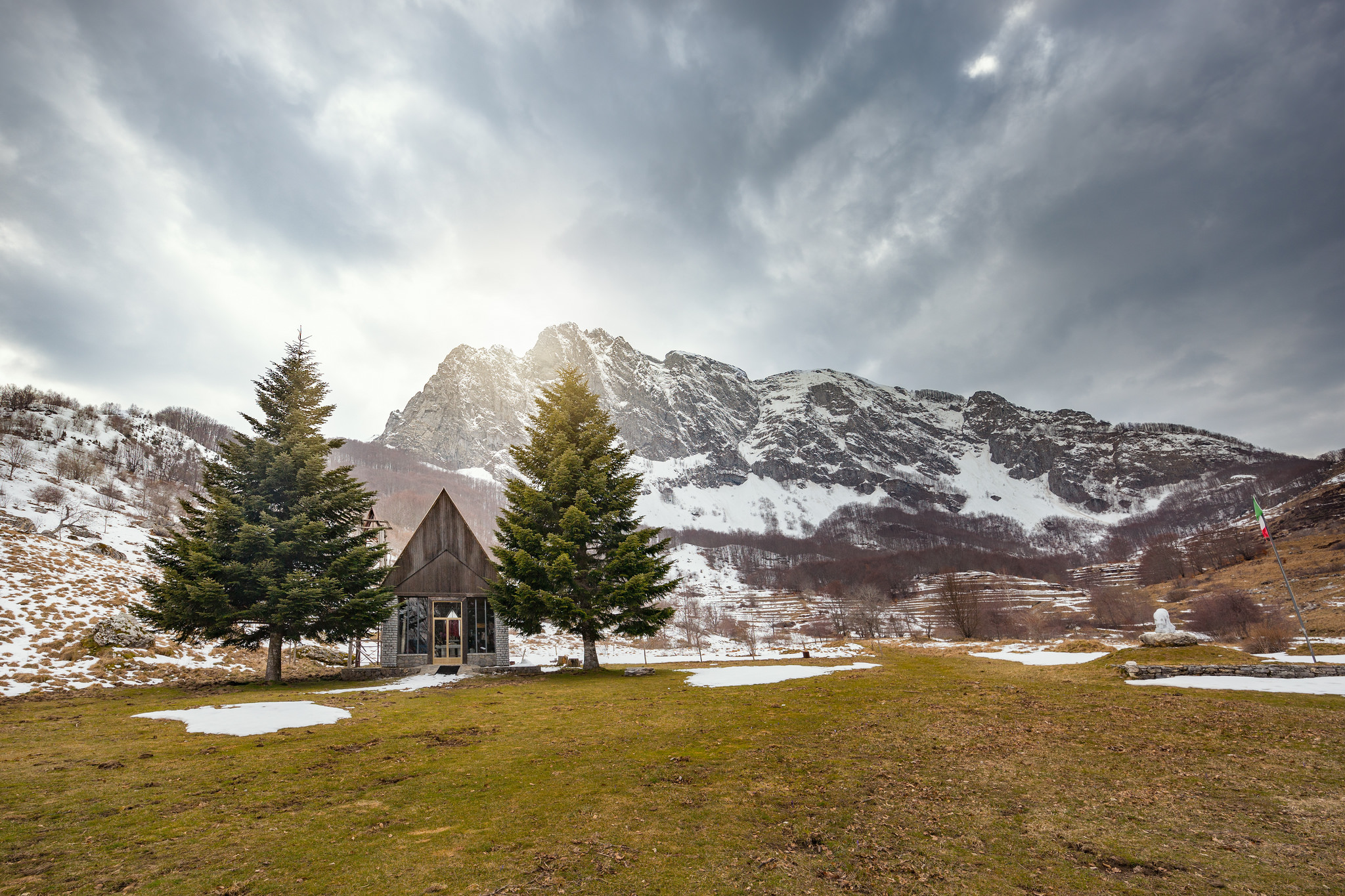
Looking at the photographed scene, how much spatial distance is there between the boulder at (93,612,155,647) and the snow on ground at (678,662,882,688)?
22.1 m

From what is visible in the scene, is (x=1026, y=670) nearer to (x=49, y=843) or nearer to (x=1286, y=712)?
(x=1286, y=712)

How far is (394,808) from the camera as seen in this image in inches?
271

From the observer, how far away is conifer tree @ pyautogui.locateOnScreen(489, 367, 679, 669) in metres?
21.9

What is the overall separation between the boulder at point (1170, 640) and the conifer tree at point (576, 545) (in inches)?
764

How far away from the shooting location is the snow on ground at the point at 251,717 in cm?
1122

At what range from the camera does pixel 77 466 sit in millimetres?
68625

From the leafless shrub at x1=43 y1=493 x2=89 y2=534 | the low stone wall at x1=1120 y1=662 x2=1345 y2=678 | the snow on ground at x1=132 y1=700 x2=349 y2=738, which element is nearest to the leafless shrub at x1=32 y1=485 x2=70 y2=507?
the leafless shrub at x1=43 y1=493 x2=89 y2=534

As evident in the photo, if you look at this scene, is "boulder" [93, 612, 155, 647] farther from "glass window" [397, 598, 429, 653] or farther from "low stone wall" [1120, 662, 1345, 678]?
"low stone wall" [1120, 662, 1345, 678]

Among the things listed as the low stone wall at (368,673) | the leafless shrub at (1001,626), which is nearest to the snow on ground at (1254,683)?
the low stone wall at (368,673)

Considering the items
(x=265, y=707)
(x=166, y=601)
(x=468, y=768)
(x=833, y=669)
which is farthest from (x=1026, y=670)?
(x=166, y=601)

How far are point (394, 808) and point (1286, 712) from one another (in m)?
16.7

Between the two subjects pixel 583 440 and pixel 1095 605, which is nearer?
pixel 583 440

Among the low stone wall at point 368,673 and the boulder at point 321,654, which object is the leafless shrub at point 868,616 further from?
the low stone wall at point 368,673

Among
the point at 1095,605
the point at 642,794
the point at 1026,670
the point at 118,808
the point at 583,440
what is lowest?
Answer: the point at 1095,605
